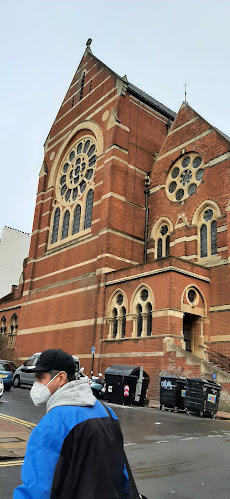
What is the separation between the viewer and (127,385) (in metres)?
17.8

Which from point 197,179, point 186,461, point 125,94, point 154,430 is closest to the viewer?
point 186,461

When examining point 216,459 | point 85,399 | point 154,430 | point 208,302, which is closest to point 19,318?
point 208,302

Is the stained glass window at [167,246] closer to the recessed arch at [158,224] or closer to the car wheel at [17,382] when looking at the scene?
the recessed arch at [158,224]

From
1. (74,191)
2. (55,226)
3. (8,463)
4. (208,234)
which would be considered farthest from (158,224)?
(8,463)

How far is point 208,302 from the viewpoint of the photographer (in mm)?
23031

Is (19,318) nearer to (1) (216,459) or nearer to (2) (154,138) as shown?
(2) (154,138)

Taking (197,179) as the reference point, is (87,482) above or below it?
below

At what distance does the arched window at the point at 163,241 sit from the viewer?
27623 mm

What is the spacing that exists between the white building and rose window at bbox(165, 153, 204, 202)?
2779cm

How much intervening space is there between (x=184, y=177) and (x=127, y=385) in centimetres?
1507

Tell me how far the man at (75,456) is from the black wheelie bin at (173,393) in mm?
15185

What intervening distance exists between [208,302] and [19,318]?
58.1ft

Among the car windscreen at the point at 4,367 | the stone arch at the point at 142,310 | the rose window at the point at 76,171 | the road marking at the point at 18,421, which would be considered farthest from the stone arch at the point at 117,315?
the road marking at the point at 18,421

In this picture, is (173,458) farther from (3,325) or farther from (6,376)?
(3,325)
